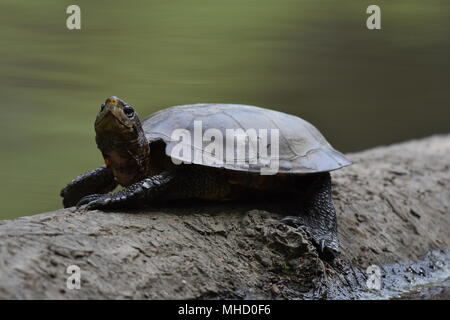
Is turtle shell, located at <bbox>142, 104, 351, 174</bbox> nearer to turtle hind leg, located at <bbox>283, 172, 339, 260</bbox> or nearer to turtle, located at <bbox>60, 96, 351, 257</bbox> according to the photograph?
turtle, located at <bbox>60, 96, 351, 257</bbox>

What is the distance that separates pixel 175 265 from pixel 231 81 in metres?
6.14

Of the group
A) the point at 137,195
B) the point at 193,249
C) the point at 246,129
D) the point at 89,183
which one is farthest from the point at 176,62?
the point at 193,249

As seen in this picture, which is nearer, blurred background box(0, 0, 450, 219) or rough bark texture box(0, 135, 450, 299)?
rough bark texture box(0, 135, 450, 299)

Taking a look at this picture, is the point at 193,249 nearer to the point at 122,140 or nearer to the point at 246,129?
the point at 122,140

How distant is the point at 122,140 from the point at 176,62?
5443 millimetres

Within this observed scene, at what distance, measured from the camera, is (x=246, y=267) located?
2.20 metres

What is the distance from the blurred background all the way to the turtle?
449 centimetres

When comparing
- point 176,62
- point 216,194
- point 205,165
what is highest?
point 176,62

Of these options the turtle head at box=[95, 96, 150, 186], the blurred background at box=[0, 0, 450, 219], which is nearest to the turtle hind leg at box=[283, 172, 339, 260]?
the turtle head at box=[95, 96, 150, 186]

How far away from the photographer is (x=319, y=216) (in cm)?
262

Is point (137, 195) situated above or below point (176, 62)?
below

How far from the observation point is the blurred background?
287 inches

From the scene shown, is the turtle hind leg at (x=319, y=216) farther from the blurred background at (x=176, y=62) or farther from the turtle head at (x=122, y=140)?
the blurred background at (x=176, y=62)

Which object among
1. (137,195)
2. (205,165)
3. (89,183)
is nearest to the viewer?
(137,195)
